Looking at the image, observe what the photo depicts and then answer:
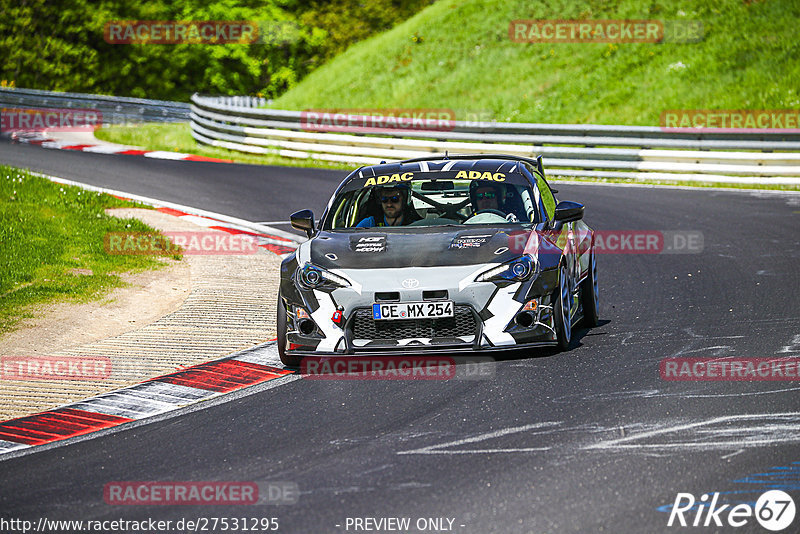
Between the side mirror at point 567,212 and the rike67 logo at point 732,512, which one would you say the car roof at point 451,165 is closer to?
the side mirror at point 567,212

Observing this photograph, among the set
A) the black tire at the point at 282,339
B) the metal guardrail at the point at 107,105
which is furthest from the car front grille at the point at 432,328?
the metal guardrail at the point at 107,105

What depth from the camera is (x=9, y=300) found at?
11.1 m

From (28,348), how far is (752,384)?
5779 millimetres

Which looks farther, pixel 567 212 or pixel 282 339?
pixel 567 212

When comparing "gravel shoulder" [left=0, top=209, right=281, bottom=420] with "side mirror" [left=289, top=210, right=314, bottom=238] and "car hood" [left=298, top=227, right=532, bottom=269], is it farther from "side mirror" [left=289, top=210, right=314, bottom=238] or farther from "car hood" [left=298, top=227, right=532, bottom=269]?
"car hood" [left=298, top=227, right=532, bottom=269]

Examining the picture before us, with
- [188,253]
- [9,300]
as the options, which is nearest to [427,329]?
[9,300]

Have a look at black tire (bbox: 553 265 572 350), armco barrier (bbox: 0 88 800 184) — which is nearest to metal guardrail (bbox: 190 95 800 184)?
armco barrier (bbox: 0 88 800 184)

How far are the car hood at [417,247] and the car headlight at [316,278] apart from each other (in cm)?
7

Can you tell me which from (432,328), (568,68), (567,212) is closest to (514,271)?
(432,328)

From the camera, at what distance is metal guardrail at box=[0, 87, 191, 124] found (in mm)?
38969

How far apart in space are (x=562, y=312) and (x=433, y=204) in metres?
1.95

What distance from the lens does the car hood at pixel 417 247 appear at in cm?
834

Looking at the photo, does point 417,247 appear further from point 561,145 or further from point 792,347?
point 561,145

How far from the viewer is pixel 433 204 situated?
995cm
